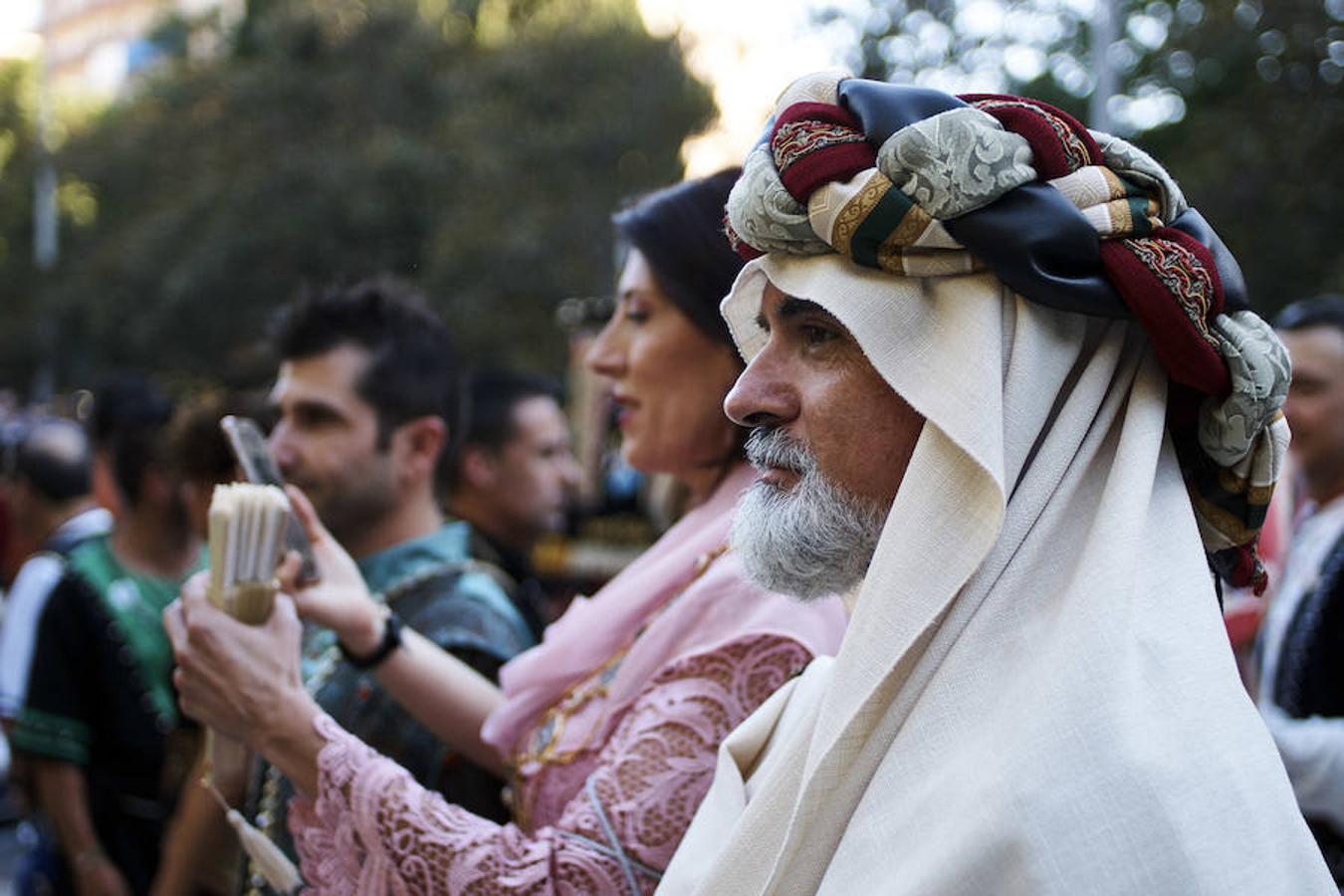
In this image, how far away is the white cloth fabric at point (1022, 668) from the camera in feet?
4.55

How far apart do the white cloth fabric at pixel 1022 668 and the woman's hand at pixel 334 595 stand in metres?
1.05

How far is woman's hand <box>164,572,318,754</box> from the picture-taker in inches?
89.9

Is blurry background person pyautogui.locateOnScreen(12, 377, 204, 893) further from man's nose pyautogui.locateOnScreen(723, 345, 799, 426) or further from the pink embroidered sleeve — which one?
man's nose pyautogui.locateOnScreen(723, 345, 799, 426)

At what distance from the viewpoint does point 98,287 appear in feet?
99.4

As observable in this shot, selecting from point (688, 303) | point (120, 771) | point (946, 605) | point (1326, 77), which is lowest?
point (120, 771)

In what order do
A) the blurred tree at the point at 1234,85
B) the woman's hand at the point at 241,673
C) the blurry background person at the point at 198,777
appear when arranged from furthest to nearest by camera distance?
1. the blurred tree at the point at 1234,85
2. the blurry background person at the point at 198,777
3. the woman's hand at the point at 241,673

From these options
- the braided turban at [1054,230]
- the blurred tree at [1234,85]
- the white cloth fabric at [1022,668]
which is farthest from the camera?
the blurred tree at [1234,85]

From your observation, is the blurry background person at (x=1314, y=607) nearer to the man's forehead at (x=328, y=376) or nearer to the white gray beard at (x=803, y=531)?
the white gray beard at (x=803, y=531)

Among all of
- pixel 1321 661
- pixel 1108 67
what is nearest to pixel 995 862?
pixel 1321 661

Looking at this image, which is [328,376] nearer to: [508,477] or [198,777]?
[198,777]

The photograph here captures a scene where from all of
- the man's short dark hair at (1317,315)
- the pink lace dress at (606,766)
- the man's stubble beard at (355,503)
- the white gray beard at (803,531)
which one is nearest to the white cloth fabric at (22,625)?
the man's stubble beard at (355,503)

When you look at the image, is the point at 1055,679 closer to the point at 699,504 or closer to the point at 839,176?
the point at 839,176

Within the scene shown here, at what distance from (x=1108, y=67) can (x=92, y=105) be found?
40699mm

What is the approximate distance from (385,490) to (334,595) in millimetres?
807
